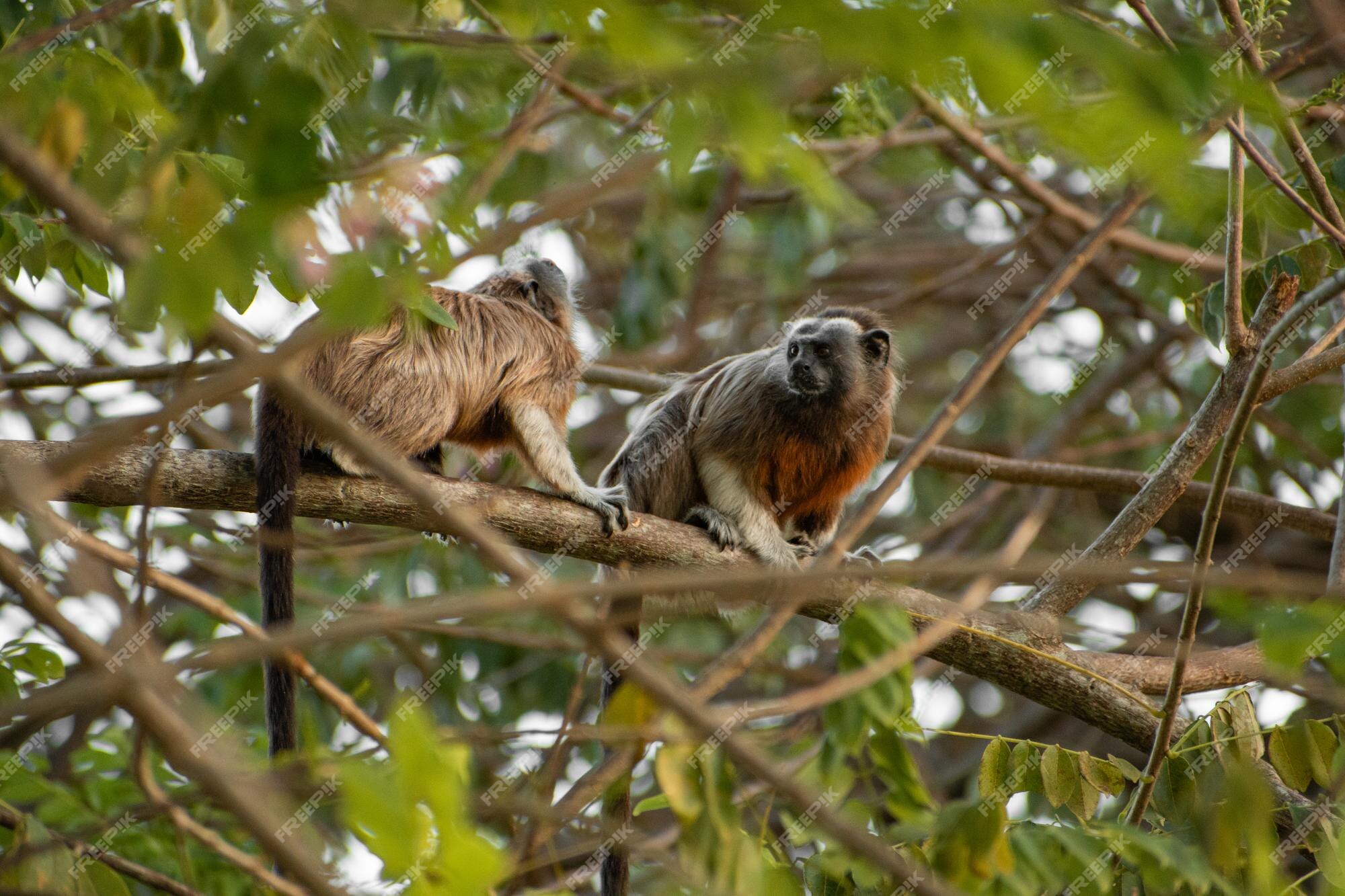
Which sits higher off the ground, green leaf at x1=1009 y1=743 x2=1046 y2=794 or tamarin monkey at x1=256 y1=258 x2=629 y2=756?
tamarin monkey at x1=256 y1=258 x2=629 y2=756

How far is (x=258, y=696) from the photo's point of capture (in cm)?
646

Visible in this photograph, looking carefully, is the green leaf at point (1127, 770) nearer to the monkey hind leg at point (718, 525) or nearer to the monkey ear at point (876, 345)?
the monkey hind leg at point (718, 525)

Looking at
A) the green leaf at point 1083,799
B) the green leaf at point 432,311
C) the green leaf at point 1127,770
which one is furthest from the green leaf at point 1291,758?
the green leaf at point 432,311

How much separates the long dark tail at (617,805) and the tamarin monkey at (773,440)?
2cm

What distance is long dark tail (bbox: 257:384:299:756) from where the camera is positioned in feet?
12.8

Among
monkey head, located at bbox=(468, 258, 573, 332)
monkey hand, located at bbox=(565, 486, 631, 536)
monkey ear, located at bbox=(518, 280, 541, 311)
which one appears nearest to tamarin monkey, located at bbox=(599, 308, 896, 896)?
monkey hand, located at bbox=(565, 486, 631, 536)

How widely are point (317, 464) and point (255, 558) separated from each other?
9.24 feet

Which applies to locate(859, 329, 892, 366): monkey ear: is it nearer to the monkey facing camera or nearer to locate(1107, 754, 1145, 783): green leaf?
the monkey facing camera

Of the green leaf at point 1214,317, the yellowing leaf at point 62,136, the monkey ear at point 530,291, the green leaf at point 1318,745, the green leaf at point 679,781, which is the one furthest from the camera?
the monkey ear at point 530,291

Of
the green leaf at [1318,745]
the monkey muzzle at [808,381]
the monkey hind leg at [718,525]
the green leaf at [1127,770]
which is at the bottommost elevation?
the green leaf at [1127,770]

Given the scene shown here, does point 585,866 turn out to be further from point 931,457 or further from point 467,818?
point 931,457

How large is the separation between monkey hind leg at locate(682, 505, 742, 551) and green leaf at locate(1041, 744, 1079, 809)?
75.4 inches

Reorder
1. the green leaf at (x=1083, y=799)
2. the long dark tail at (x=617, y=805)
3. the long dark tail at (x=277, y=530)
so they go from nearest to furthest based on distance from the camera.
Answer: the long dark tail at (x=617, y=805)
the green leaf at (x=1083, y=799)
the long dark tail at (x=277, y=530)

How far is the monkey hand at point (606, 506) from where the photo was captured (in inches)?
177
